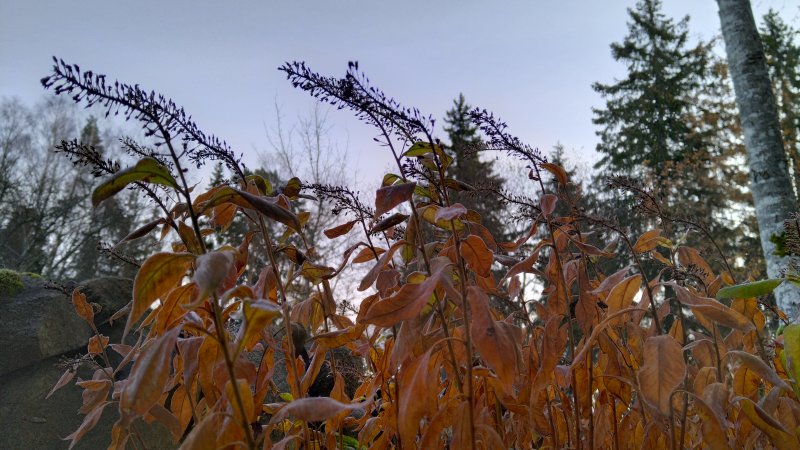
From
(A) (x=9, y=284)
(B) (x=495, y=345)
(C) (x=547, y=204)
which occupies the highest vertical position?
(A) (x=9, y=284)

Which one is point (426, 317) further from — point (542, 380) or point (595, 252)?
point (595, 252)

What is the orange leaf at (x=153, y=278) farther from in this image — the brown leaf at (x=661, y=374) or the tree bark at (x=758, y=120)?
the tree bark at (x=758, y=120)

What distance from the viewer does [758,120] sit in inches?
173

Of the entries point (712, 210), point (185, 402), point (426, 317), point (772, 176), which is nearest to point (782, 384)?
point (426, 317)

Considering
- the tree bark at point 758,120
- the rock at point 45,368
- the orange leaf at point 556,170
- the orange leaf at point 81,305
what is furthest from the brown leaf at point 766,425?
the tree bark at point 758,120

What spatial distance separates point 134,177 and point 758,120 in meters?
5.08

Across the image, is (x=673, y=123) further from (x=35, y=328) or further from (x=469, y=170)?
(x=35, y=328)

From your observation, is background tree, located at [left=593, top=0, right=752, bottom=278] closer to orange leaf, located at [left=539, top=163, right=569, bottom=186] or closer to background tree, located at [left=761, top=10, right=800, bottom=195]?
background tree, located at [left=761, top=10, right=800, bottom=195]

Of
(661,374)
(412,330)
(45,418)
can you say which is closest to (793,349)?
(661,374)

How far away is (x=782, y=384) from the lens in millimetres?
671

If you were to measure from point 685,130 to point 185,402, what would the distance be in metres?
18.2

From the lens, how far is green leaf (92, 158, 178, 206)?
567mm

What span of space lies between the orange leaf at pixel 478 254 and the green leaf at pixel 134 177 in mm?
407

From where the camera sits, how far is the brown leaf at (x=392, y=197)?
699mm
